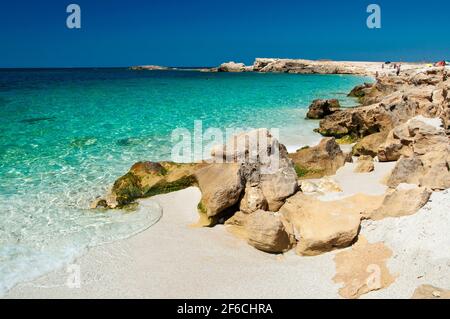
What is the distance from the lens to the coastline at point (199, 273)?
4.68 m

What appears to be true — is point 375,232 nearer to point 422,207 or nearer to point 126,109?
point 422,207

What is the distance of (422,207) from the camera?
5.42m

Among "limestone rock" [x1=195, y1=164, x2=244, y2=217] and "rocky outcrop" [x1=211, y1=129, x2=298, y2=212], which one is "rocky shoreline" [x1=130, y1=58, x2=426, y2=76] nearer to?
"rocky outcrop" [x1=211, y1=129, x2=298, y2=212]

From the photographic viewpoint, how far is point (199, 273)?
5.13 metres

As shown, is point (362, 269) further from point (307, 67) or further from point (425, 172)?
point (307, 67)

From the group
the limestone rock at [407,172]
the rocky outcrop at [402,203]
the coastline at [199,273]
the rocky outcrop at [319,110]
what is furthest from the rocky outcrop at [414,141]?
the rocky outcrop at [319,110]

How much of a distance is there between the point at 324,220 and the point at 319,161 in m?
3.35

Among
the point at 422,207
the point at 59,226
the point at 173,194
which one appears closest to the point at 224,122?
the point at 173,194

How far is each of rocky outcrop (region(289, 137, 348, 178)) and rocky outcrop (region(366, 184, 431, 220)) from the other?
114 inches

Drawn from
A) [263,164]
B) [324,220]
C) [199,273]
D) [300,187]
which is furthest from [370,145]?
[199,273]

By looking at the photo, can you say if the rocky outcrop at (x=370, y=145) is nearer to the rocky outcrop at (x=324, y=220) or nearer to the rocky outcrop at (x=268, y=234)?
the rocky outcrop at (x=324, y=220)

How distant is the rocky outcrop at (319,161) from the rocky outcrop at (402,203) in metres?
2.89

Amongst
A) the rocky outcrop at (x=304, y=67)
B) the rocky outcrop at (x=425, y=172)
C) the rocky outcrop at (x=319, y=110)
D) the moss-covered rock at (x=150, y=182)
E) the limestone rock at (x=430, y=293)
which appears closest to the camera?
the limestone rock at (x=430, y=293)

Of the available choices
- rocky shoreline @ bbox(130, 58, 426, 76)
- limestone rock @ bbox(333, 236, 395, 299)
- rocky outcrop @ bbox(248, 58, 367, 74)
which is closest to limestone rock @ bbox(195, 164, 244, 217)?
limestone rock @ bbox(333, 236, 395, 299)
